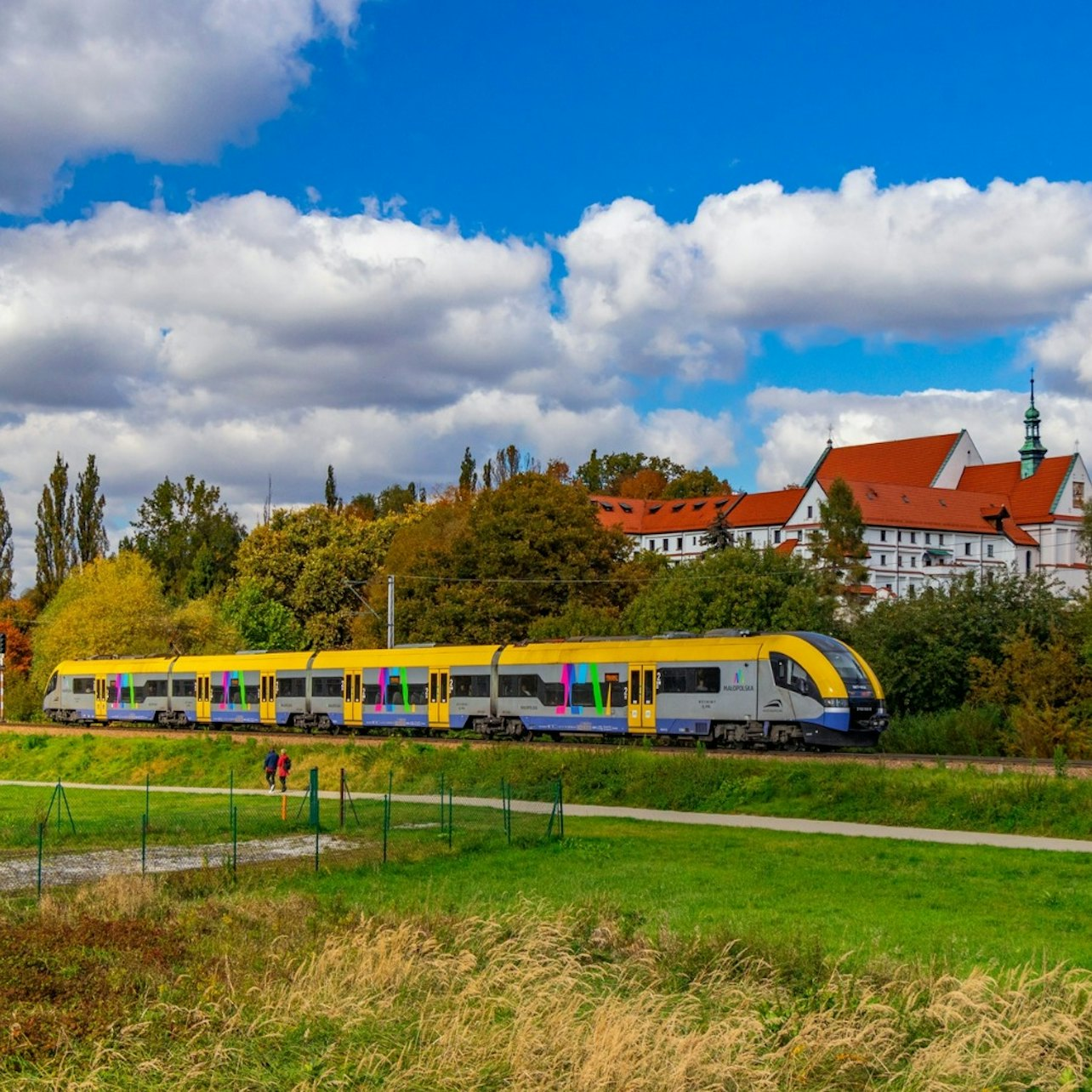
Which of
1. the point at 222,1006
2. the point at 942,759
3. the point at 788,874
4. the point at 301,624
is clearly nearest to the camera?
the point at 222,1006

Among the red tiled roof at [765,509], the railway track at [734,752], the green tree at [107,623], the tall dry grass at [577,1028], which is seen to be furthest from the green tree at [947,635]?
the red tiled roof at [765,509]

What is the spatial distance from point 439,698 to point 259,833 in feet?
64.6

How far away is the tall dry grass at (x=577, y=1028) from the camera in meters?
10.4

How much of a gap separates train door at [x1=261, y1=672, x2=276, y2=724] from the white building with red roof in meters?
67.6

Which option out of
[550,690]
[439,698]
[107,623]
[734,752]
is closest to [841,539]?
[439,698]

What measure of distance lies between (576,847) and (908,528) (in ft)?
347

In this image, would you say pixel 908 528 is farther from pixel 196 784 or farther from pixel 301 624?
pixel 196 784

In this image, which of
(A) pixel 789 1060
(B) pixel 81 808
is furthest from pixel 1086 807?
(B) pixel 81 808

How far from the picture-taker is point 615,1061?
10359mm

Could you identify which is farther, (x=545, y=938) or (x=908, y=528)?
(x=908, y=528)

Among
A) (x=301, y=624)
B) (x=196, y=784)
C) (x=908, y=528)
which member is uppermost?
(x=908, y=528)

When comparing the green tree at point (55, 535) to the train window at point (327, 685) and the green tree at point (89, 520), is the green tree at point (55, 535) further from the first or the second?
the train window at point (327, 685)

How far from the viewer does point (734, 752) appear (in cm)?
3666

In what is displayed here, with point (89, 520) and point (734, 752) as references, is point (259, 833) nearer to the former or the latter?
point (734, 752)
